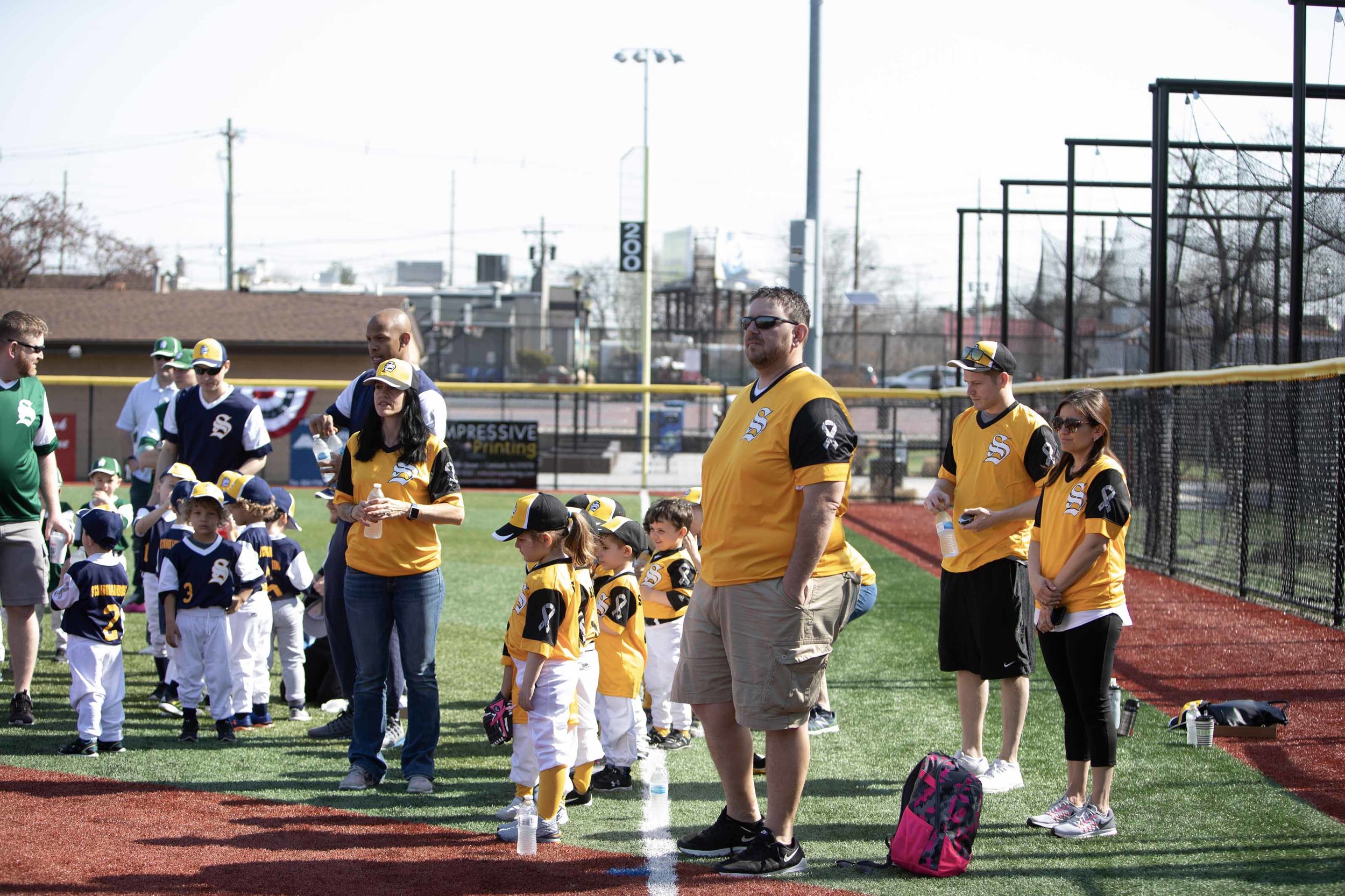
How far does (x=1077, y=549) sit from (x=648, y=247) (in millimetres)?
20331

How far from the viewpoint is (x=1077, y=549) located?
4.82 m

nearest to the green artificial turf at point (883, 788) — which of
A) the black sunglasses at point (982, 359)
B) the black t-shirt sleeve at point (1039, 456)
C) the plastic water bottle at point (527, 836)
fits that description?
the plastic water bottle at point (527, 836)

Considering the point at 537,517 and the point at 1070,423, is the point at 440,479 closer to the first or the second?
the point at 537,517

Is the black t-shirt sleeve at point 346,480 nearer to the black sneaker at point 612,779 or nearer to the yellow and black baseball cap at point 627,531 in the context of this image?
the yellow and black baseball cap at point 627,531

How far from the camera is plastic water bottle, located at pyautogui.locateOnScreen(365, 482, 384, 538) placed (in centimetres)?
515

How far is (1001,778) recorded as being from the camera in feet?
18.0

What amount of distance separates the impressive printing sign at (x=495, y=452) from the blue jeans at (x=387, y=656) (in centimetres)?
1591

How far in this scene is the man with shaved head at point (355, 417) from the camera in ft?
18.5

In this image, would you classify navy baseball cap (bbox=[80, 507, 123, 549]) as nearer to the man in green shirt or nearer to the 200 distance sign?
the man in green shirt

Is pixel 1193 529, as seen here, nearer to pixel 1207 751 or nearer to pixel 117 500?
pixel 1207 751

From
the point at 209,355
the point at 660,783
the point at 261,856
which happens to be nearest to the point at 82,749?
the point at 261,856

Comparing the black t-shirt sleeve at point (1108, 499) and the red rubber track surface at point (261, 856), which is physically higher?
the black t-shirt sleeve at point (1108, 499)

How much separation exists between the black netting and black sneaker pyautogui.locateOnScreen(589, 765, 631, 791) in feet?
20.8

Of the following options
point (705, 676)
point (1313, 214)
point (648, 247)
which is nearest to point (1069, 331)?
point (1313, 214)
